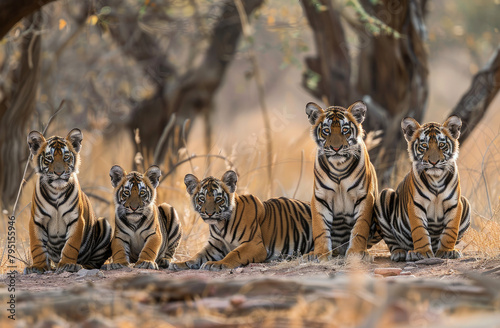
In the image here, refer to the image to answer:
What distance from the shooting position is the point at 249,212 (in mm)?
7441

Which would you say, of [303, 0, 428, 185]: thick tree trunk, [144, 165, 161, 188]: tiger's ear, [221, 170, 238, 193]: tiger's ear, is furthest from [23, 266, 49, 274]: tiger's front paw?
[303, 0, 428, 185]: thick tree trunk

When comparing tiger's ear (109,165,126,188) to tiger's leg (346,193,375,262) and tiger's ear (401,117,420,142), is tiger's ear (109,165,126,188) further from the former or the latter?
tiger's ear (401,117,420,142)

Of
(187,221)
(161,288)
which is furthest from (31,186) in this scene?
(161,288)

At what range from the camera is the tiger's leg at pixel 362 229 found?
276 inches

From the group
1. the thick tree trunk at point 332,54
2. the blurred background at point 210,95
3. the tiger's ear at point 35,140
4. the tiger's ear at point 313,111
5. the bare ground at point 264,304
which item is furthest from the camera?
the thick tree trunk at point 332,54

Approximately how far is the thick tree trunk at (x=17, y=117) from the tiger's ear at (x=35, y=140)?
9.19 feet

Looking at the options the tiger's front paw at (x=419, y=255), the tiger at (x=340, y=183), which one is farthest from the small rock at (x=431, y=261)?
the tiger at (x=340, y=183)

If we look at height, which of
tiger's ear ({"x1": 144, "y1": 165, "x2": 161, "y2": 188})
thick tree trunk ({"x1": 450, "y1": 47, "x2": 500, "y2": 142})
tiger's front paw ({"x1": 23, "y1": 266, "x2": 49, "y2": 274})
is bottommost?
tiger's front paw ({"x1": 23, "y1": 266, "x2": 49, "y2": 274})

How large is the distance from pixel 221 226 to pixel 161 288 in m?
3.02

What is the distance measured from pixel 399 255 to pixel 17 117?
5244 mm

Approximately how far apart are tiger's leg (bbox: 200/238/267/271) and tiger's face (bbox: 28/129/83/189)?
1459mm

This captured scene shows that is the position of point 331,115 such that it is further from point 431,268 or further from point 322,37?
point 322,37

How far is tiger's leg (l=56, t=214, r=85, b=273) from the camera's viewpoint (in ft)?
22.5

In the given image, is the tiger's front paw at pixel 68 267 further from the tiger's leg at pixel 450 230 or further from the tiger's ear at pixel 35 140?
the tiger's leg at pixel 450 230
